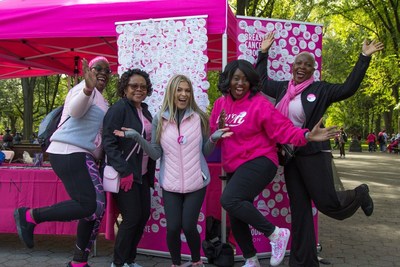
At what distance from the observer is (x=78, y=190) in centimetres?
361

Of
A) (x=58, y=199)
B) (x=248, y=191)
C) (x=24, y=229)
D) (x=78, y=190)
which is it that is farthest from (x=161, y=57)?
(x=24, y=229)

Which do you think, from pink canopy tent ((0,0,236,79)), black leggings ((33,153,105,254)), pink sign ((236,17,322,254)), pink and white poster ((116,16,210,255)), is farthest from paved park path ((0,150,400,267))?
pink canopy tent ((0,0,236,79))

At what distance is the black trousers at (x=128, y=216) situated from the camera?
376 cm

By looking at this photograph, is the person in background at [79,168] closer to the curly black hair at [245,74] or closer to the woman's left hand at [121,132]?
the woman's left hand at [121,132]

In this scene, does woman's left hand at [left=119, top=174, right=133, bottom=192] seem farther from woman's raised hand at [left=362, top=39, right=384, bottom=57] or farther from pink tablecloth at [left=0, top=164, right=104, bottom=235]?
woman's raised hand at [left=362, top=39, right=384, bottom=57]

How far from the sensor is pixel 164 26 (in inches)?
177

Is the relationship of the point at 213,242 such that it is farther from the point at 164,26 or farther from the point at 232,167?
the point at 164,26

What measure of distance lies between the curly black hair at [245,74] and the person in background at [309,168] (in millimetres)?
410

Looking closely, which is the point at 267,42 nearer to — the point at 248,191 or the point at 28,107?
the point at 248,191

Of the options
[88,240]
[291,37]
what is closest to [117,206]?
[88,240]

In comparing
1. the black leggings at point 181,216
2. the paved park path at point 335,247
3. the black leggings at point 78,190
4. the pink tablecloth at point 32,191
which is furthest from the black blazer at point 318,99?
the pink tablecloth at point 32,191

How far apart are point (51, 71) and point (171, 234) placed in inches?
254

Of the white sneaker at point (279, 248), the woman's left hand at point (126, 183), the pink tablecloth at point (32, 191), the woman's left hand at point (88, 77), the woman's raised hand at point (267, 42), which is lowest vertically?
the white sneaker at point (279, 248)

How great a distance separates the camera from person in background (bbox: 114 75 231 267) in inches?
143
